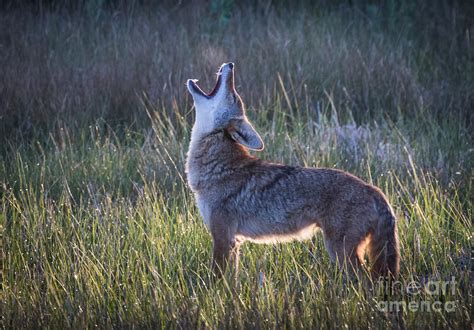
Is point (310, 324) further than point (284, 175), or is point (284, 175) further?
point (284, 175)

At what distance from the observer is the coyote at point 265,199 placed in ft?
13.5

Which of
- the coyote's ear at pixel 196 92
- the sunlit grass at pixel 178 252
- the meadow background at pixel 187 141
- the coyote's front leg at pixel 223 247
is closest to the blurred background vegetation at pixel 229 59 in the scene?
the meadow background at pixel 187 141

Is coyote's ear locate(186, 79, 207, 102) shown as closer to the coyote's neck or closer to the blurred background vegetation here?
the coyote's neck

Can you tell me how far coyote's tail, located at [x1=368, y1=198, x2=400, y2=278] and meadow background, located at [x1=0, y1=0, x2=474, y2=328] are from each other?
0.20 meters

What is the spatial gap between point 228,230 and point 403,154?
307 cm

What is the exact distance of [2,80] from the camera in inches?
342

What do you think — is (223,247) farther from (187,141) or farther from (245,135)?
(187,141)

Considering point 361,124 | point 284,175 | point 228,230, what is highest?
point 284,175

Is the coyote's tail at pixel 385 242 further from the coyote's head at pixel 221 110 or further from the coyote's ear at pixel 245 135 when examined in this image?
the coyote's head at pixel 221 110

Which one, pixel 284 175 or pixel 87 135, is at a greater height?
pixel 284 175

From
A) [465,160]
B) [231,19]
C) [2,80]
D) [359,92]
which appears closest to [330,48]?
[359,92]

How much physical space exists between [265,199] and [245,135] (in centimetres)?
53

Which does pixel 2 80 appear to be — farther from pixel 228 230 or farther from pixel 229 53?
pixel 228 230

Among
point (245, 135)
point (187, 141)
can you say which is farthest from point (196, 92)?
point (187, 141)
